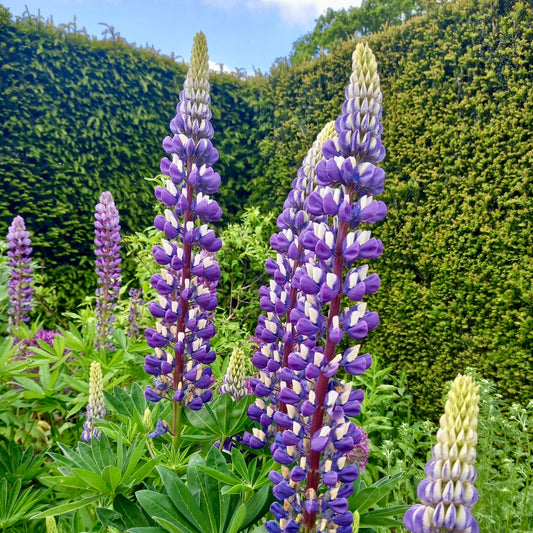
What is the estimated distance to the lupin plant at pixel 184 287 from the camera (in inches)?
62.5

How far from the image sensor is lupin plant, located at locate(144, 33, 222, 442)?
1.59 metres

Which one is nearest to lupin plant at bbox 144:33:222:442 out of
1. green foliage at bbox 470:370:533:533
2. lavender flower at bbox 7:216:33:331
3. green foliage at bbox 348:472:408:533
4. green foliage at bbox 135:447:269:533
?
green foliage at bbox 135:447:269:533

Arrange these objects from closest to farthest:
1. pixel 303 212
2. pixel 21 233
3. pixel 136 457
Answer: pixel 136 457, pixel 303 212, pixel 21 233

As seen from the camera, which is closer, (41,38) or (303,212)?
(303,212)

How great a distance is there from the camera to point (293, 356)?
1114 mm

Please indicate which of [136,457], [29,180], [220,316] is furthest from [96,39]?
[136,457]

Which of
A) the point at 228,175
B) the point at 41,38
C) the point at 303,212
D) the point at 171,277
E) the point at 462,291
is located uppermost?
the point at 41,38

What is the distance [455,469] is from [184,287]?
1.08 metres

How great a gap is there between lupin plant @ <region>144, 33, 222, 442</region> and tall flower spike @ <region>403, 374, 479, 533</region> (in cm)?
97

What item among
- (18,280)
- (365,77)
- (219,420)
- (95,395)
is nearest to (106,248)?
(18,280)

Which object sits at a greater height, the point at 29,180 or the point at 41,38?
the point at 41,38

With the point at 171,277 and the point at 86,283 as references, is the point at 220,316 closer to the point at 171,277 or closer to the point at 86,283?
the point at 86,283

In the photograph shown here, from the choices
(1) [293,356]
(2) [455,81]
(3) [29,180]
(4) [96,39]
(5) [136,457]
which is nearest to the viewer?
(1) [293,356]

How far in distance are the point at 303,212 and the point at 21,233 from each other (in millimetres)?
3194
